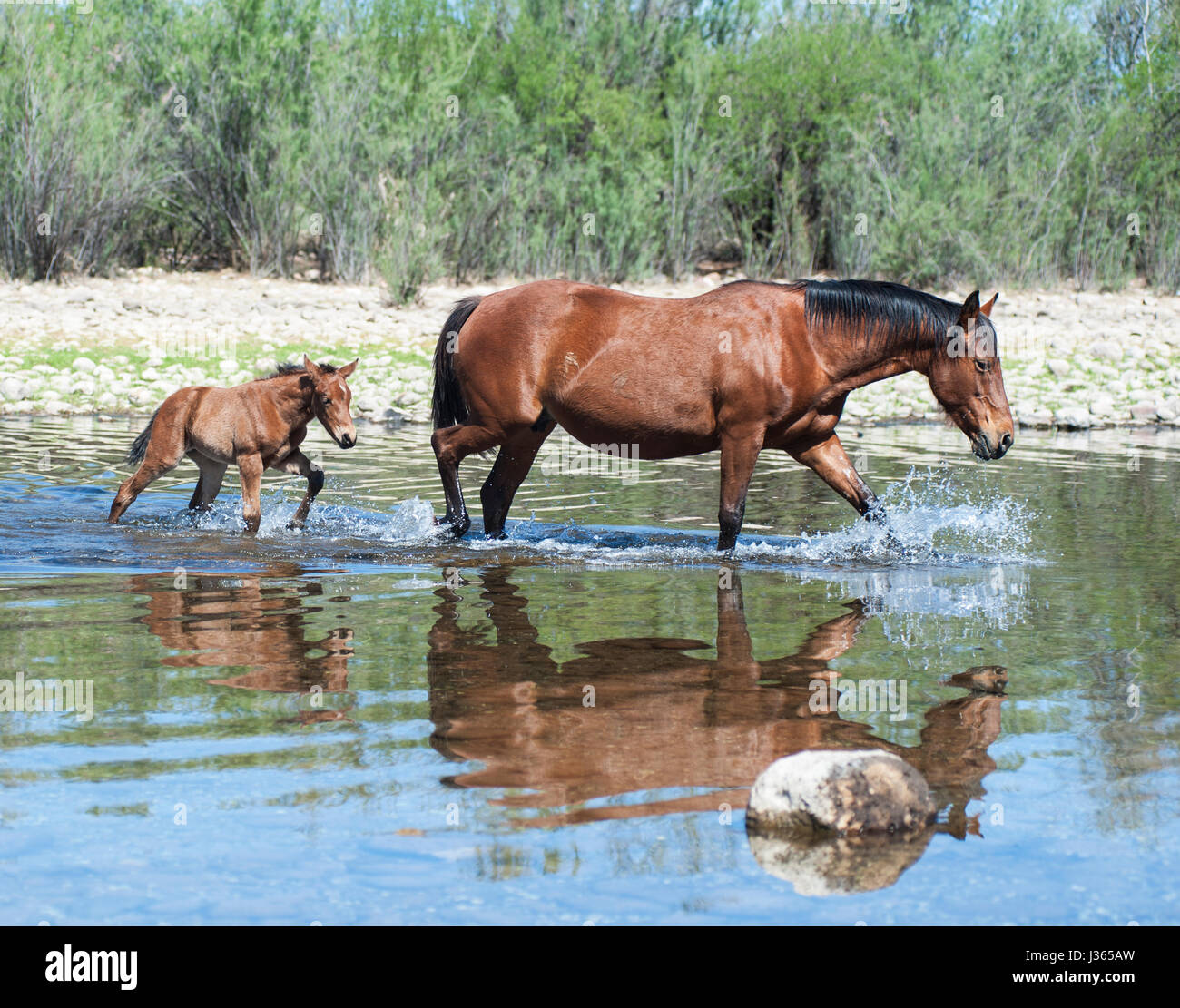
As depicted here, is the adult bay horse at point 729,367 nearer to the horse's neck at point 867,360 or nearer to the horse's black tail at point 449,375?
the horse's neck at point 867,360

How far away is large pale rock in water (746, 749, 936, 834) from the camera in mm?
3957

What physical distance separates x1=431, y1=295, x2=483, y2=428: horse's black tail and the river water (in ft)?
2.10

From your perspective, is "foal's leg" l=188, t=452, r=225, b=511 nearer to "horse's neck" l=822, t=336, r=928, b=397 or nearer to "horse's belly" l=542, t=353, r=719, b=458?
"horse's belly" l=542, t=353, r=719, b=458

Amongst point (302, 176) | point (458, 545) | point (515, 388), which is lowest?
point (458, 545)

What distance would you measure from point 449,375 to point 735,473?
2254mm

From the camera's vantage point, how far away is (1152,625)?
264 inches

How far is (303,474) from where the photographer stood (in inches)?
382

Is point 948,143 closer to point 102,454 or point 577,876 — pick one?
point 102,454

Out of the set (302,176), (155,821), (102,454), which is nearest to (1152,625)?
(155,821)

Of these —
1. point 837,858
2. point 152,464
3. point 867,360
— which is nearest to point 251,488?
point 152,464

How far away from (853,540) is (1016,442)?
6358mm

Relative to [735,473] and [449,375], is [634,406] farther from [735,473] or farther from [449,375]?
[449,375]

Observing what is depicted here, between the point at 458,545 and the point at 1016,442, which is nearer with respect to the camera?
the point at 458,545

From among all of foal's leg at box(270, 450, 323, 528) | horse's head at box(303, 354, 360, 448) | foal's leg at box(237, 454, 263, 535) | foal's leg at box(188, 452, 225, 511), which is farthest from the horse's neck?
foal's leg at box(188, 452, 225, 511)
